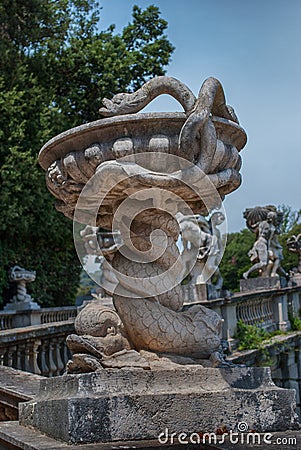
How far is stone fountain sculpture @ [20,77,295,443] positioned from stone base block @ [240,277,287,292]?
39.3 ft

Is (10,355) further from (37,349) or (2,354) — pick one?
(37,349)

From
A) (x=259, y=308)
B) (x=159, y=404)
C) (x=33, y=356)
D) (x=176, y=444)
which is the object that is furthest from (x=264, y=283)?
(x=176, y=444)

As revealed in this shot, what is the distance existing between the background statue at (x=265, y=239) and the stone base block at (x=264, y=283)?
47cm

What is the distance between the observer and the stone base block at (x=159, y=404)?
370 cm

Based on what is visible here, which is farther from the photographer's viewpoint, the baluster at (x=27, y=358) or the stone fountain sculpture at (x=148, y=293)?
the baluster at (x=27, y=358)

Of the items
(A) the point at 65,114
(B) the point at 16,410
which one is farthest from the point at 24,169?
(B) the point at 16,410

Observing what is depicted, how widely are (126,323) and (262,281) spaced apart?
12.7 m

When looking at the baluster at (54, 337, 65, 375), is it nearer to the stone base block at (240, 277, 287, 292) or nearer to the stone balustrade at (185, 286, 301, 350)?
the stone balustrade at (185, 286, 301, 350)

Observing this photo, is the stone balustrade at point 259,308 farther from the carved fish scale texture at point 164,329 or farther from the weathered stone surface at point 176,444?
the weathered stone surface at point 176,444

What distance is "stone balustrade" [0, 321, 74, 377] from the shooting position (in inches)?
292

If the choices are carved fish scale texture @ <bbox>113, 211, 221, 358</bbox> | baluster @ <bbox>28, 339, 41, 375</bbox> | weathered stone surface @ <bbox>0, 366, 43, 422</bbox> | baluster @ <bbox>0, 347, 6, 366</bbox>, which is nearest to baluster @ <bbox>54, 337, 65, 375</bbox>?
baluster @ <bbox>28, 339, 41, 375</bbox>

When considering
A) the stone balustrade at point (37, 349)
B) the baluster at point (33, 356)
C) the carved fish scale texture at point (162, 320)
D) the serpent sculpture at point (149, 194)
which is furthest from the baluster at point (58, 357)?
the carved fish scale texture at point (162, 320)

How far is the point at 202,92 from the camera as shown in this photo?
414cm

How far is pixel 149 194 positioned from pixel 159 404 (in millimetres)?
1224
